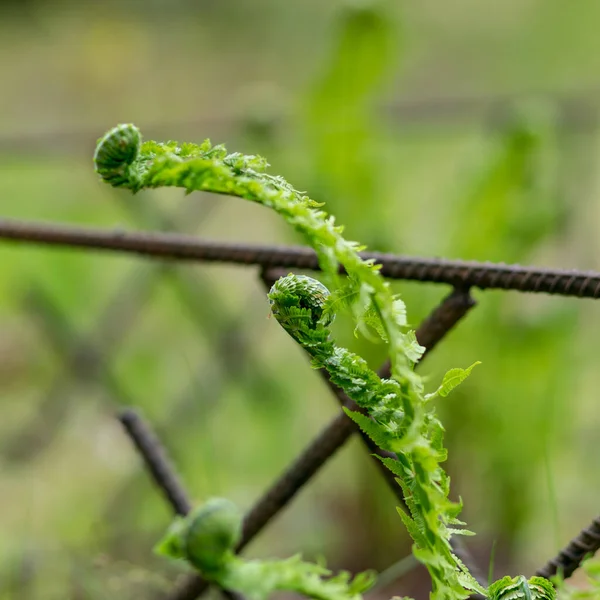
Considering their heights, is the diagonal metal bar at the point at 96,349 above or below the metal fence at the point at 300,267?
below

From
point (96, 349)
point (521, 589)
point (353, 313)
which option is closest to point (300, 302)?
point (353, 313)

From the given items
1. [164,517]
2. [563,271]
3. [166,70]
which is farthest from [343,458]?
[166,70]

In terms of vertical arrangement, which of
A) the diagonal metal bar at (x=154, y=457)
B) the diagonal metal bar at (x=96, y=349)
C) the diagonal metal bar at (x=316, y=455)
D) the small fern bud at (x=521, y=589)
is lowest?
the diagonal metal bar at (x=96, y=349)

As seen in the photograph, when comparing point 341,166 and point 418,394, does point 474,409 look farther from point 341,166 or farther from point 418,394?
point 418,394

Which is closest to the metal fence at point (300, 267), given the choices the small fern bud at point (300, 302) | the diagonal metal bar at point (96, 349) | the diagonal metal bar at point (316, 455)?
the diagonal metal bar at point (316, 455)

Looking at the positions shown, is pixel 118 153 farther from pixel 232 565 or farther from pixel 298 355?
pixel 298 355

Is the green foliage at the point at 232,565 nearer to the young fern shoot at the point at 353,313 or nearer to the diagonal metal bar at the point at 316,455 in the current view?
the young fern shoot at the point at 353,313

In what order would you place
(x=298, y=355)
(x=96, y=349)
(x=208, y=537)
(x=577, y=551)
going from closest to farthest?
(x=208, y=537) → (x=577, y=551) → (x=96, y=349) → (x=298, y=355)
